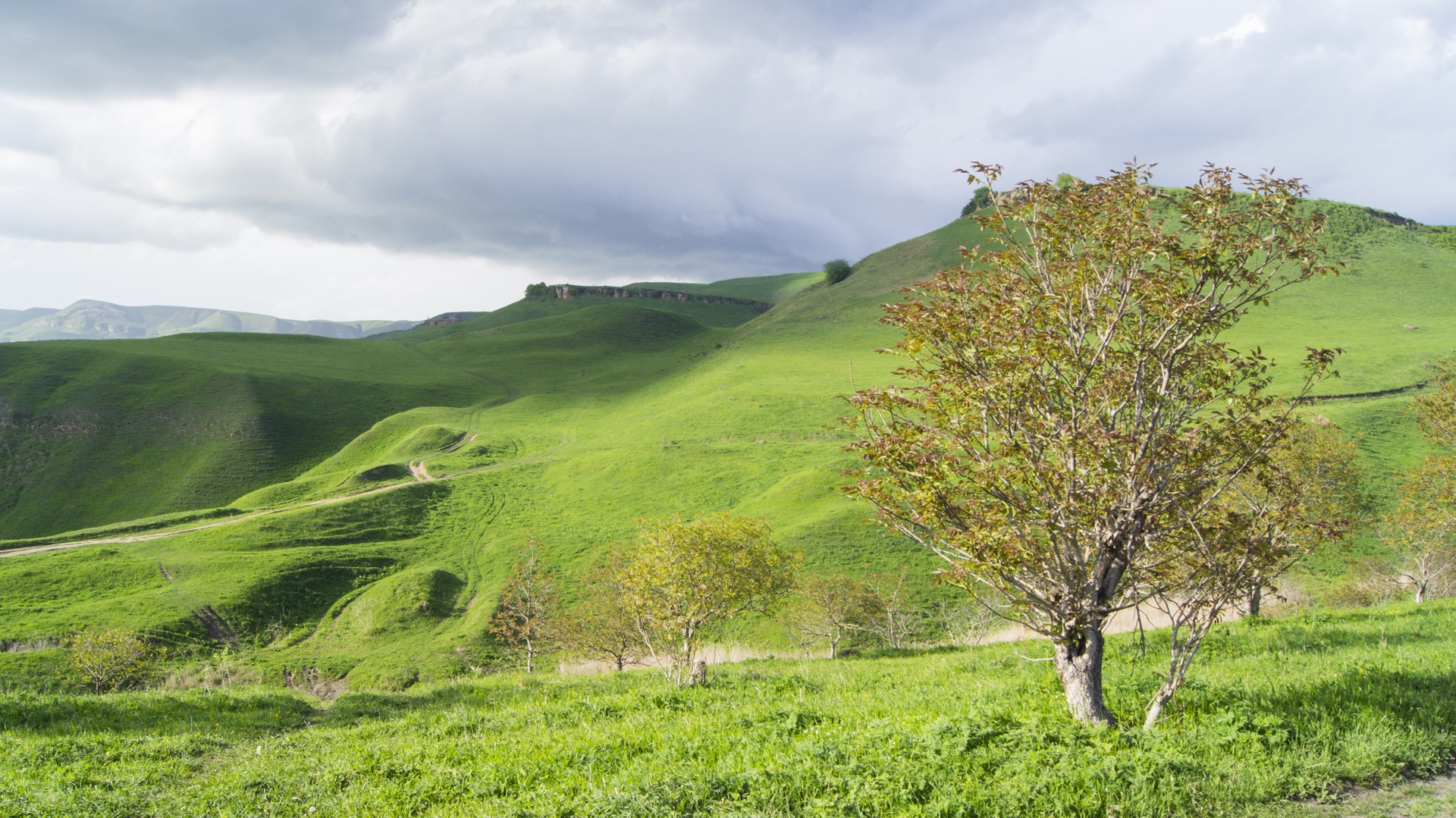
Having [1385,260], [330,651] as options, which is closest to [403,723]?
[330,651]

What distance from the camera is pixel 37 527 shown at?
78188 millimetres

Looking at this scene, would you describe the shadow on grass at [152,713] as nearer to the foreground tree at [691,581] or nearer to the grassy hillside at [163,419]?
the foreground tree at [691,581]

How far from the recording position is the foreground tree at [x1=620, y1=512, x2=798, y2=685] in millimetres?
25703

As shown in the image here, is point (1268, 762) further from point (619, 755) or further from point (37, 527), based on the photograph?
point (37, 527)

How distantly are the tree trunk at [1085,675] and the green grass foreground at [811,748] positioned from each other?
310mm

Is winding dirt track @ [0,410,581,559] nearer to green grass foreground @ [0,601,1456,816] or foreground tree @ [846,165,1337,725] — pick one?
green grass foreground @ [0,601,1456,816]

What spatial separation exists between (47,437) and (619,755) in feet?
400

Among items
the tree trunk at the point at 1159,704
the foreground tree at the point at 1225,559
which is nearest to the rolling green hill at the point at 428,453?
the foreground tree at the point at 1225,559

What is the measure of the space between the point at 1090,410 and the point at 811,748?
254 inches

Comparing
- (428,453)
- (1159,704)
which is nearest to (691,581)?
(1159,704)

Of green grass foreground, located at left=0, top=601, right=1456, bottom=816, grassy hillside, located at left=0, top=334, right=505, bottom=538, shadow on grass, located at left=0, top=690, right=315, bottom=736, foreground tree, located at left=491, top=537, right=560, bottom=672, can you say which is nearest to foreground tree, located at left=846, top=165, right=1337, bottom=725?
green grass foreground, located at left=0, top=601, right=1456, bottom=816

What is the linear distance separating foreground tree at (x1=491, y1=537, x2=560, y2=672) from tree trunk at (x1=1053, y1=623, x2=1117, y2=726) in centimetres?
3203

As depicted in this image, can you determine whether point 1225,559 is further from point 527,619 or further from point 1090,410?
point 527,619

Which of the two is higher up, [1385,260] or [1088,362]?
[1385,260]
